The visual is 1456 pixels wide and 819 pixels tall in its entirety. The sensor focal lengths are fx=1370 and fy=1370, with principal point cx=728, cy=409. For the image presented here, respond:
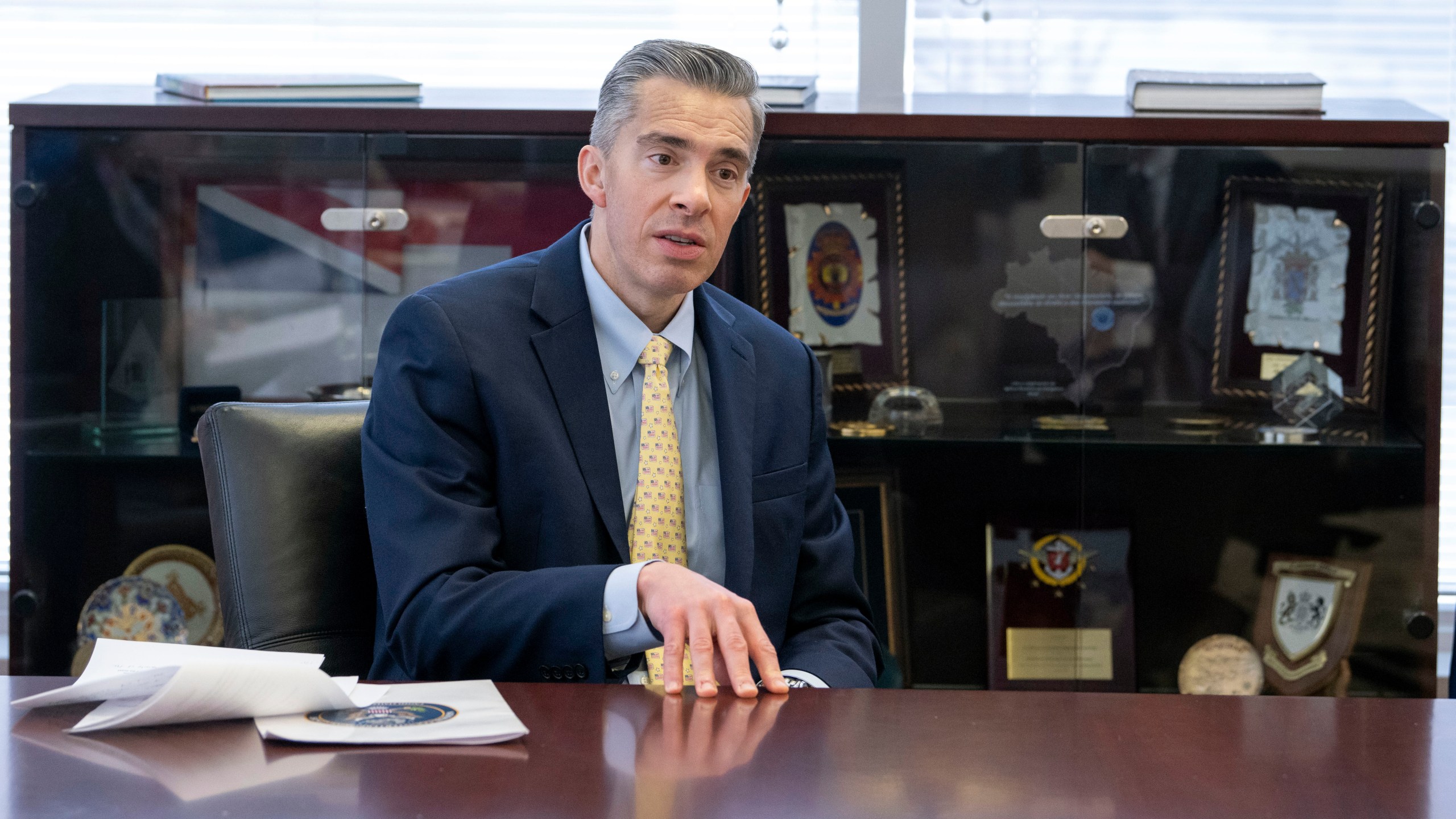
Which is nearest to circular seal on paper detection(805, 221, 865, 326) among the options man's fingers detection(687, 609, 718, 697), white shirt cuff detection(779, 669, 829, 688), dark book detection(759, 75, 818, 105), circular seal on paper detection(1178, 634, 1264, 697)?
dark book detection(759, 75, 818, 105)

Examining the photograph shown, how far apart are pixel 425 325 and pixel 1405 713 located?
1.15 metres

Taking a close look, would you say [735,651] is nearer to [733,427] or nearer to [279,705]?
[279,705]

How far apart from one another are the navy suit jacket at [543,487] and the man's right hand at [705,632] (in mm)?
120

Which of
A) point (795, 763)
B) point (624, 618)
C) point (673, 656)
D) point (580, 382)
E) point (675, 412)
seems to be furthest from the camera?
point (675, 412)

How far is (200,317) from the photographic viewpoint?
2.52 metres

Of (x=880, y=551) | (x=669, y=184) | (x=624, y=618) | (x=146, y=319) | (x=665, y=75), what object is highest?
(x=665, y=75)

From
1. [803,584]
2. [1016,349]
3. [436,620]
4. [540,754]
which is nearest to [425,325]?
[436,620]

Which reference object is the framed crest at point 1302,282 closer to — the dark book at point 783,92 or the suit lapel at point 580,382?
the dark book at point 783,92

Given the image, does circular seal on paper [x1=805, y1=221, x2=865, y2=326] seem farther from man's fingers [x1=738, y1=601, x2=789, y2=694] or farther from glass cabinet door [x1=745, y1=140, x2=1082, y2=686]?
man's fingers [x1=738, y1=601, x2=789, y2=694]

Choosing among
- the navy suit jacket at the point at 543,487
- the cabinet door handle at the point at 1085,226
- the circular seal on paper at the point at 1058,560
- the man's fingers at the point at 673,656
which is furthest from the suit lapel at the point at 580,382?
the circular seal on paper at the point at 1058,560

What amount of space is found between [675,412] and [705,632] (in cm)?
64

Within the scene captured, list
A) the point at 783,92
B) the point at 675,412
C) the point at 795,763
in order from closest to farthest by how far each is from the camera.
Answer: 1. the point at 795,763
2. the point at 675,412
3. the point at 783,92

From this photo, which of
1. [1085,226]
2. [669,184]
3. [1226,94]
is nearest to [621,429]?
[669,184]

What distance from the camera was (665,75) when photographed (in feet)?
5.89
